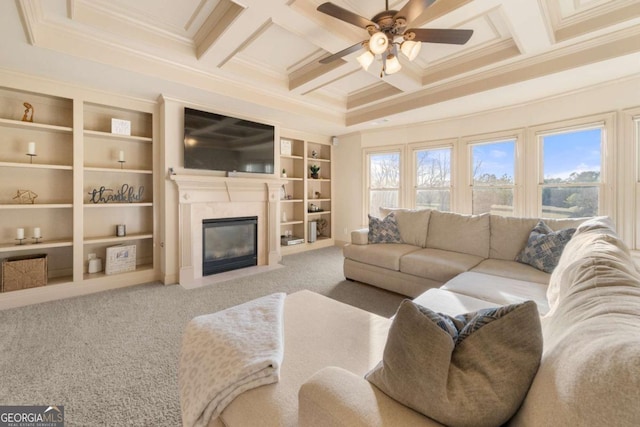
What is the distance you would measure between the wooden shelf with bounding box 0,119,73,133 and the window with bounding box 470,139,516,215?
563 centimetres

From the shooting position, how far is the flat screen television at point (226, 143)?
3.58 meters

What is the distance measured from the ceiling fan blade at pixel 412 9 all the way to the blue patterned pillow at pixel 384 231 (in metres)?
2.37

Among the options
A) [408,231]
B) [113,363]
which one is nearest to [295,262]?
[408,231]

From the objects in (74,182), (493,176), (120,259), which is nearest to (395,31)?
(493,176)

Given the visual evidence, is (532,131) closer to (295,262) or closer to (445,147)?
(445,147)

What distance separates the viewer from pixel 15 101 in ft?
9.68

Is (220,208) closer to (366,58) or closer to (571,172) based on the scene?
(366,58)

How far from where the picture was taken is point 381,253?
3.20 meters

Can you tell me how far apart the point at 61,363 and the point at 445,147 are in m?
5.36

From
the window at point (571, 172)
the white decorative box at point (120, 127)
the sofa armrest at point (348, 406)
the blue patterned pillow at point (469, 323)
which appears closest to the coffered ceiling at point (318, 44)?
the window at point (571, 172)

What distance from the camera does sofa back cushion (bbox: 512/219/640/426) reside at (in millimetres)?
446

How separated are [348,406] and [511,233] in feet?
9.69

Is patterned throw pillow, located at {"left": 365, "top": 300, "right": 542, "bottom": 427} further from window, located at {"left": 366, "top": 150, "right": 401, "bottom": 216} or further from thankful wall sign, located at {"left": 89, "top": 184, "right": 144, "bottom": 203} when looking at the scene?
window, located at {"left": 366, "top": 150, "right": 401, "bottom": 216}

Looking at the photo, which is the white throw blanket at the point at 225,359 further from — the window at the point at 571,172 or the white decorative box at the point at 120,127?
the window at the point at 571,172
